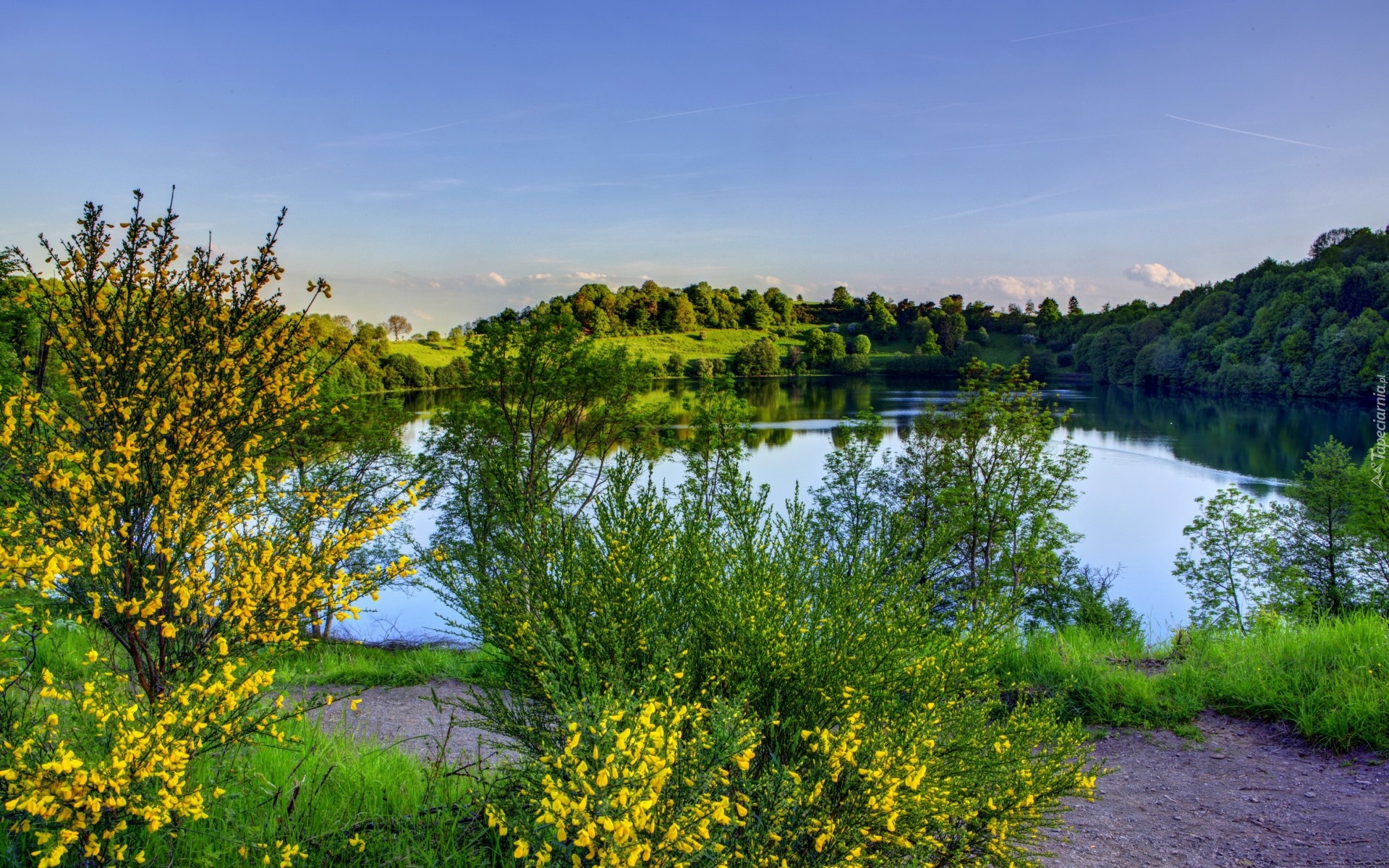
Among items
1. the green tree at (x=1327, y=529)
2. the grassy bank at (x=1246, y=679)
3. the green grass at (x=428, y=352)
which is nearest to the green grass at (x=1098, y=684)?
the grassy bank at (x=1246, y=679)

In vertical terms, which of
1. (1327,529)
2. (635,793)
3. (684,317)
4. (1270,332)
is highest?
(684,317)

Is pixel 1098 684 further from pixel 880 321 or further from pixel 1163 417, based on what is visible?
pixel 880 321

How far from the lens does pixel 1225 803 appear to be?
188 inches

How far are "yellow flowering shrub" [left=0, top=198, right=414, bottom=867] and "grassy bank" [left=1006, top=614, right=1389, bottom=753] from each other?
193 inches

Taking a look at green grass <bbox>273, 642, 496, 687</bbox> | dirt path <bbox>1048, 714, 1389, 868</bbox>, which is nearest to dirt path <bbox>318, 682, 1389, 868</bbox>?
dirt path <bbox>1048, 714, 1389, 868</bbox>

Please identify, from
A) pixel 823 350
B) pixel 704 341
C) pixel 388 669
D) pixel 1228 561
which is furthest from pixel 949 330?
pixel 388 669

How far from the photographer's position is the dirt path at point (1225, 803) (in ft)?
13.6

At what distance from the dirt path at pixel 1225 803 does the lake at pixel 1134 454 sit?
14.5m

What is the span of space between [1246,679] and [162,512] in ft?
25.3

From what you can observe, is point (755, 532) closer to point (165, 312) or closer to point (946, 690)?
point (946, 690)

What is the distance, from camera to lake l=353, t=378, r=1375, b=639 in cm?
3067

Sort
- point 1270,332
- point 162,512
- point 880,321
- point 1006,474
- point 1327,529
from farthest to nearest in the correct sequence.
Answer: point 880,321
point 1270,332
point 1327,529
point 1006,474
point 162,512

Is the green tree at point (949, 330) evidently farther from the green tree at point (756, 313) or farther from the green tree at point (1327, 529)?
the green tree at point (1327, 529)

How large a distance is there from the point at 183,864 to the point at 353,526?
1.39 meters
